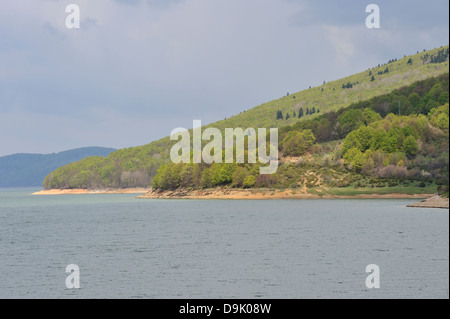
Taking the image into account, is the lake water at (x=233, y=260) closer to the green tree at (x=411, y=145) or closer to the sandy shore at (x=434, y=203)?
the sandy shore at (x=434, y=203)

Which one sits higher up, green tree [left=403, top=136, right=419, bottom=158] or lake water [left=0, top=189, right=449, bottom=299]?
green tree [left=403, top=136, right=419, bottom=158]

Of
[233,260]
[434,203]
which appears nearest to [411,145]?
[434,203]

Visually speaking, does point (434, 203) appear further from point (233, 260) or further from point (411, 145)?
point (233, 260)

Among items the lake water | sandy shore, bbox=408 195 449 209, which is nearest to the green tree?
sandy shore, bbox=408 195 449 209

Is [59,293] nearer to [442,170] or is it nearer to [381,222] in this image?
[381,222]

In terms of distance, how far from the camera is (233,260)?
5503 centimetres

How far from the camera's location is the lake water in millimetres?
41125

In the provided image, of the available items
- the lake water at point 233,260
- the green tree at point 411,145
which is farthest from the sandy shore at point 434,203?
the green tree at point 411,145

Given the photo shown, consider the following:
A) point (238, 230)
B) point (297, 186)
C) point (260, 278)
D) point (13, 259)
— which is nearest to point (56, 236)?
point (13, 259)

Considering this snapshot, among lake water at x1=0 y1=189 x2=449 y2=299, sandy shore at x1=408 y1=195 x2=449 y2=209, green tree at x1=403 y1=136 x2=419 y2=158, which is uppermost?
green tree at x1=403 y1=136 x2=419 y2=158

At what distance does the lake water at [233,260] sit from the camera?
1619 inches

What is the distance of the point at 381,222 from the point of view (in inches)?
3588

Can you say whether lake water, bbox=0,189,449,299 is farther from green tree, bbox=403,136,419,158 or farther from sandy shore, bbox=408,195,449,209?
green tree, bbox=403,136,419,158
